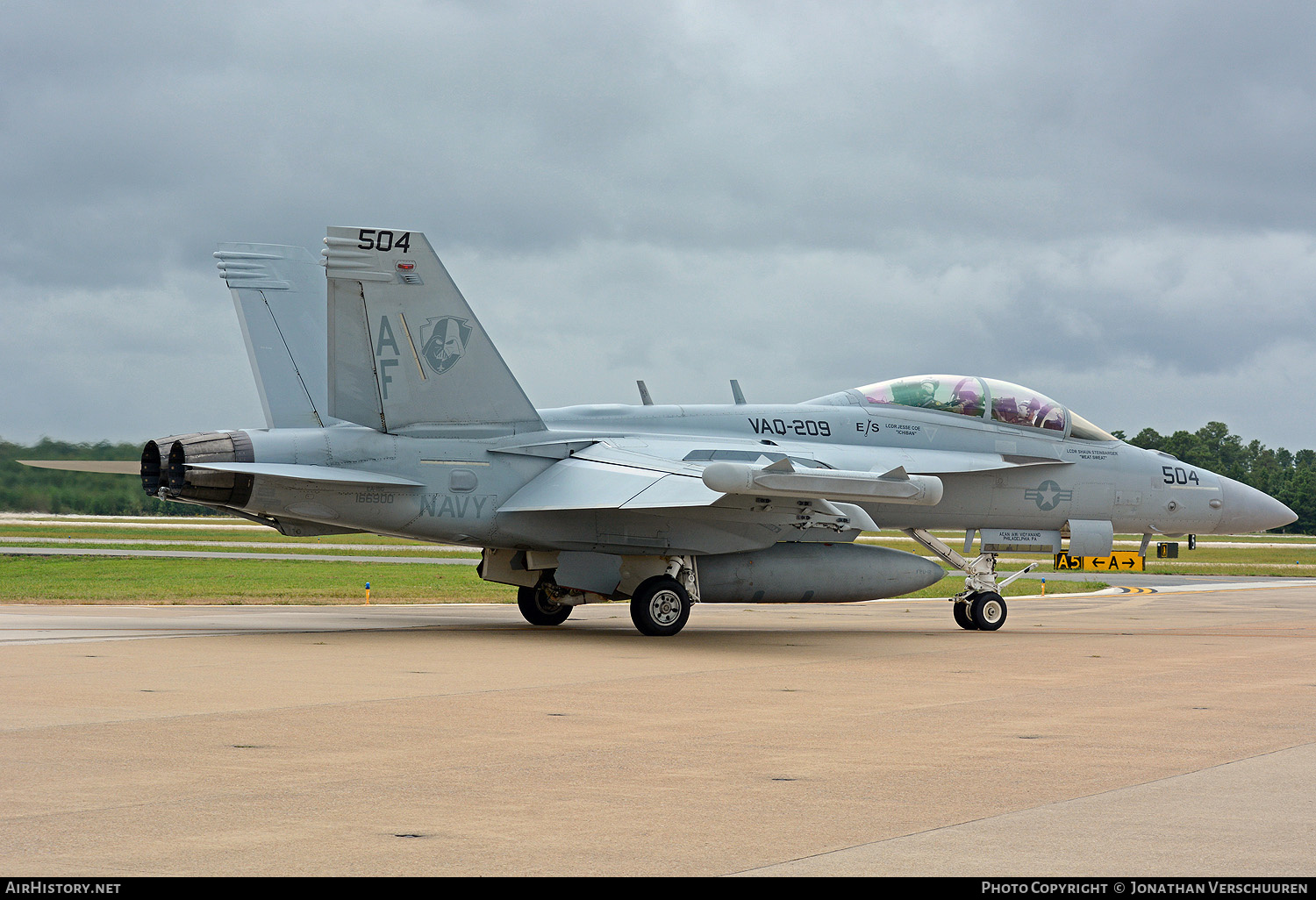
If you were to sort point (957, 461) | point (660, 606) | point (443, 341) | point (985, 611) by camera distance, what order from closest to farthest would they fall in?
point (443, 341) < point (660, 606) < point (957, 461) < point (985, 611)

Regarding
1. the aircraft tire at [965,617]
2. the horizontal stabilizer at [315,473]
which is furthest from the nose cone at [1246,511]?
the horizontal stabilizer at [315,473]

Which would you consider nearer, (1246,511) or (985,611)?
(985,611)

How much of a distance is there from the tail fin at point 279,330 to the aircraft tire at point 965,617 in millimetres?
9944

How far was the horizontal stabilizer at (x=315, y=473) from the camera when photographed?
47.6 ft

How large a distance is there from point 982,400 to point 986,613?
3.17m

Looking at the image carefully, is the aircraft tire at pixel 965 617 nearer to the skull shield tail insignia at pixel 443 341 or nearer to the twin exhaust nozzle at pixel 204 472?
the skull shield tail insignia at pixel 443 341

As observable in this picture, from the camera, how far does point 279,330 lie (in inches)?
757

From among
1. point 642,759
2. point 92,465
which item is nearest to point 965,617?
point 642,759

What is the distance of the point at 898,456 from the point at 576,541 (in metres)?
4.92

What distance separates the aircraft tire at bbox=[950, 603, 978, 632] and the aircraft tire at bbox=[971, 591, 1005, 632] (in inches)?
2.9

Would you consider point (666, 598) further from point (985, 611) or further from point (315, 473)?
point (985, 611)

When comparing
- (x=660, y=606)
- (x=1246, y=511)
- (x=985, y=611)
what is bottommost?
(x=985, y=611)

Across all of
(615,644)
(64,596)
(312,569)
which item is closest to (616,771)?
(615,644)

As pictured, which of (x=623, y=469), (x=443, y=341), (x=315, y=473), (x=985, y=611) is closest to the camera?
(x=315, y=473)
